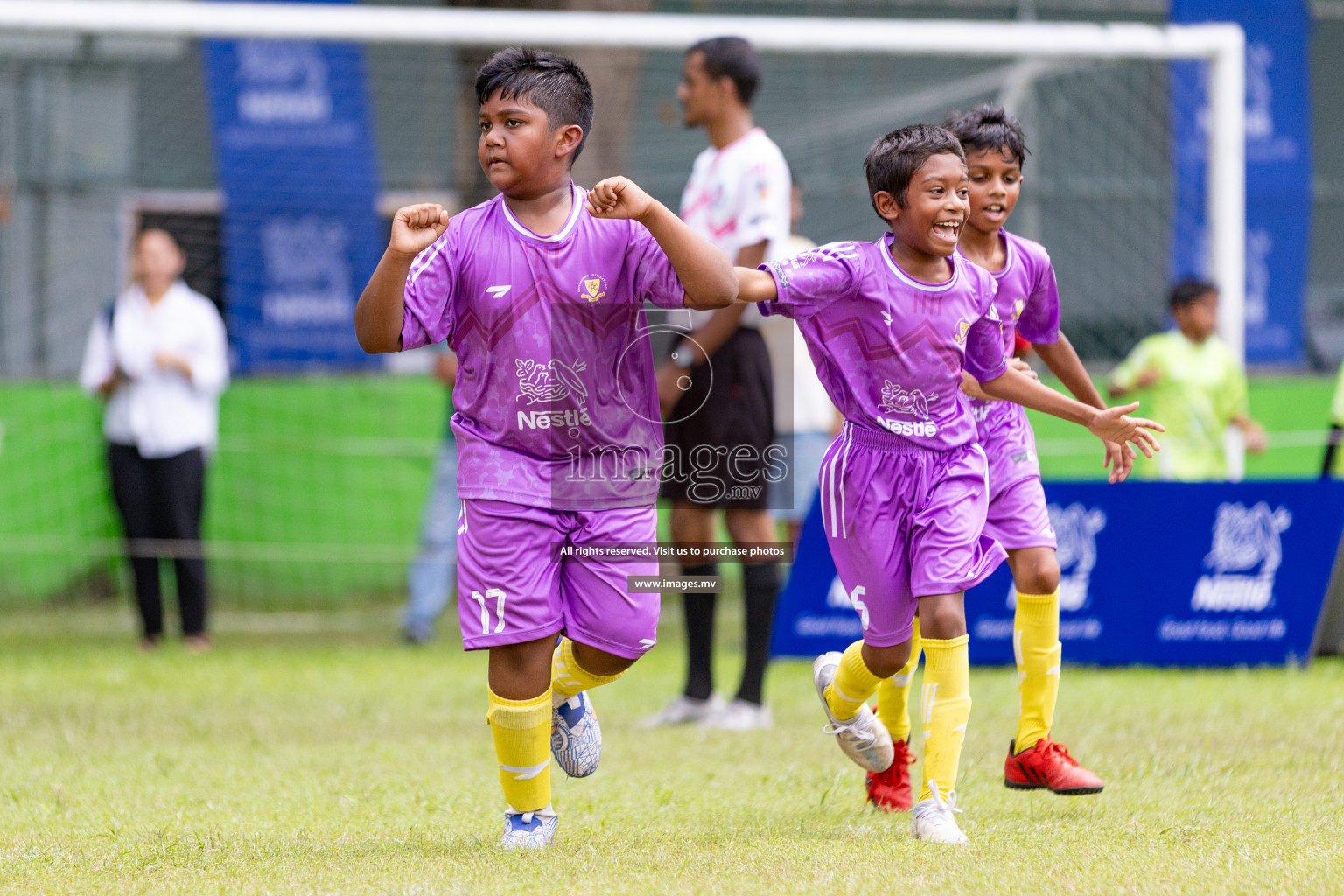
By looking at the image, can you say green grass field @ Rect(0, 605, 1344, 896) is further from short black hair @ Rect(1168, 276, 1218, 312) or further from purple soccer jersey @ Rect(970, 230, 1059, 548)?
short black hair @ Rect(1168, 276, 1218, 312)

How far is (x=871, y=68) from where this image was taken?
11750 millimetres

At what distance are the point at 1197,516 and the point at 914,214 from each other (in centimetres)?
374

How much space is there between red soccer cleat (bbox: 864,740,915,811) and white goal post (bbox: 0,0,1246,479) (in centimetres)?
453

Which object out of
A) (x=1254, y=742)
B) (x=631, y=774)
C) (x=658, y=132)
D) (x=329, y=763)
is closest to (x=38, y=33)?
(x=658, y=132)

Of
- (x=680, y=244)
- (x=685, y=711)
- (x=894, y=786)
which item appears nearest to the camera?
(x=680, y=244)

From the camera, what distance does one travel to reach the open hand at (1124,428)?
3.68 metres

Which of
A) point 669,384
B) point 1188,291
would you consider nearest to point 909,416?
point 669,384

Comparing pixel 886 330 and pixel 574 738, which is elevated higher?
pixel 886 330

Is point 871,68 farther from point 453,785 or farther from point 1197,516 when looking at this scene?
point 453,785

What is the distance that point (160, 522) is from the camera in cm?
820

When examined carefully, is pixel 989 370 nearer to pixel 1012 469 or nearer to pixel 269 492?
pixel 1012 469

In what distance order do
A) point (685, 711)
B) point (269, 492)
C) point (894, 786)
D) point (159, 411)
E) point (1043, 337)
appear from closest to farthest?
point (894, 786) → point (1043, 337) → point (685, 711) → point (159, 411) → point (269, 492)

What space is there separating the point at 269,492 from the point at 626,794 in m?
6.10

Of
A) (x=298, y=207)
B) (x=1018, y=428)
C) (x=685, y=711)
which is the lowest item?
(x=685, y=711)
